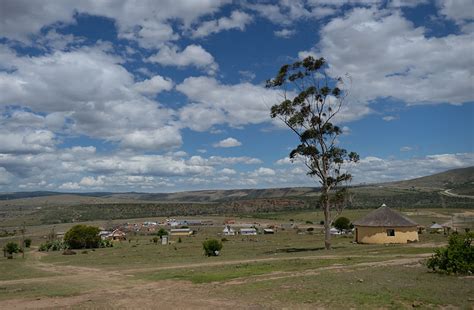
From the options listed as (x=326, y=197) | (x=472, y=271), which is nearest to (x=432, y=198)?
(x=326, y=197)

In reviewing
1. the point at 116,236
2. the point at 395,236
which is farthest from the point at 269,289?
the point at 116,236

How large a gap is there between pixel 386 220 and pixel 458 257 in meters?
31.8

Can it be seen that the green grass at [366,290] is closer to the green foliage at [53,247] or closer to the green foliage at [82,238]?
the green foliage at [82,238]

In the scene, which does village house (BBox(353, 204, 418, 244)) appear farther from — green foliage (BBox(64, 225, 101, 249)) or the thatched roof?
green foliage (BBox(64, 225, 101, 249))

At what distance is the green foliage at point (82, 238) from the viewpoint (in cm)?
7050

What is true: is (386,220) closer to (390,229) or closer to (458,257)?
(390,229)

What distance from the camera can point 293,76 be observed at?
44.6m

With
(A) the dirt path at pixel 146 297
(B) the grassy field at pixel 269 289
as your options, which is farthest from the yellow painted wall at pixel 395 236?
(A) the dirt path at pixel 146 297

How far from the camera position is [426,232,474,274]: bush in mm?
21250

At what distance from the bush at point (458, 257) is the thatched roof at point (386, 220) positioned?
101ft

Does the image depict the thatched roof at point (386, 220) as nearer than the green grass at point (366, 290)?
No

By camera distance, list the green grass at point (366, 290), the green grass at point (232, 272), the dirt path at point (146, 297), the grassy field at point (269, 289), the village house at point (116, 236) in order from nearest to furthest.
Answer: the green grass at point (366, 290)
the grassy field at point (269, 289)
the dirt path at point (146, 297)
the green grass at point (232, 272)
the village house at point (116, 236)

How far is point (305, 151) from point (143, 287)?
79.1 ft

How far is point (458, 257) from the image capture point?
2153cm
